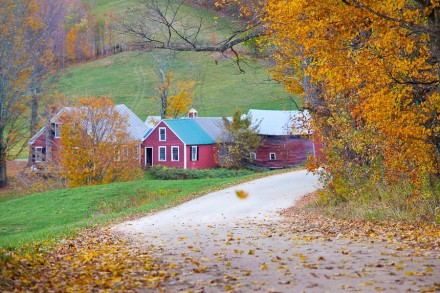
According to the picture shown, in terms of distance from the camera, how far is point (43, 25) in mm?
56031

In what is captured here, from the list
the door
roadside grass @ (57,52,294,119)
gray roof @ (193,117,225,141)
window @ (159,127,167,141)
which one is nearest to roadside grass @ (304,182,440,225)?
gray roof @ (193,117,225,141)

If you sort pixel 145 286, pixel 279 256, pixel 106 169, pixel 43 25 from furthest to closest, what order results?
pixel 43 25 < pixel 106 169 < pixel 279 256 < pixel 145 286

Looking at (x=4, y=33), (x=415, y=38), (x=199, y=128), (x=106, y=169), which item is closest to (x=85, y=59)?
(x=199, y=128)

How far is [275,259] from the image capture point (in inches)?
445

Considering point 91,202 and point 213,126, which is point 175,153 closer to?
point 213,126

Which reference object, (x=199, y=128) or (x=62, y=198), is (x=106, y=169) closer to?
(x=62, y=198)

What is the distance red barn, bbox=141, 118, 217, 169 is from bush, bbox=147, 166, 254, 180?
4.04m

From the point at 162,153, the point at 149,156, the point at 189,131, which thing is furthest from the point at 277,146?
the point at 149,156

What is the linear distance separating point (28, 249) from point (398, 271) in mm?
6906

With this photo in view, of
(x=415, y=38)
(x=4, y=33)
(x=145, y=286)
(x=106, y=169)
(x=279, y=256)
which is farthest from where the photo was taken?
(x=4, y=33)

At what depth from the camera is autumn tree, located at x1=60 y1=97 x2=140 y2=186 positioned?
135 ft

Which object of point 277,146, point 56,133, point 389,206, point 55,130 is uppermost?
point 55,130

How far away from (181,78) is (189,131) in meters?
27.3

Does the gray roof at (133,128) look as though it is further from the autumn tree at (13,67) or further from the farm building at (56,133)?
the autumn tree at (13,67)
